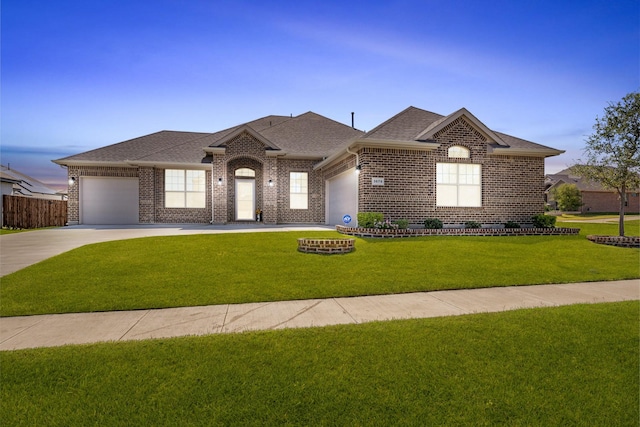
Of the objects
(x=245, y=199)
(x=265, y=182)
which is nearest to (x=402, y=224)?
(x=265, y=182)

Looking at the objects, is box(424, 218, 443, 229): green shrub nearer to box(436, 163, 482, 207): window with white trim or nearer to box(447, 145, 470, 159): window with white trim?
box(436, 163, 482, 207): window with white trim

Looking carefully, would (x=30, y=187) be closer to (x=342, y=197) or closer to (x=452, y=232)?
(x=342, y=197)

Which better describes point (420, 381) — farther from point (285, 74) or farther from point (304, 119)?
point (304, 119)

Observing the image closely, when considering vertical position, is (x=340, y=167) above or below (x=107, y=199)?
above

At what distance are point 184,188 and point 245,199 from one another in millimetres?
3860

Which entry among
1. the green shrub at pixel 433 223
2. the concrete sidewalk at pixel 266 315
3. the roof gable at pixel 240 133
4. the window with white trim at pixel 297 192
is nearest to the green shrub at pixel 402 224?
the green shrub at pixel 433 223

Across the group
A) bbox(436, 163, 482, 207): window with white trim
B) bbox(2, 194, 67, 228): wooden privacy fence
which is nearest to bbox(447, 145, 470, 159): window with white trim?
bbox(436, 163, 482, 207): window with white trim

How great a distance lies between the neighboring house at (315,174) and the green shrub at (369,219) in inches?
33.2

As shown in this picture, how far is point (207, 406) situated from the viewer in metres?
2.50

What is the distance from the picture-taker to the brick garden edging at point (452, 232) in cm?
1197

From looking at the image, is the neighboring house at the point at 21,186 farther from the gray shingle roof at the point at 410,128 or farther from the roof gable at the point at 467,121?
the roof gable at the point at 467,121

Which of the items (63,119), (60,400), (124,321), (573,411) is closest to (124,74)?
(63,119)

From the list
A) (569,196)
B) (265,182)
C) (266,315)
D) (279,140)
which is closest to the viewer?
(266,315)

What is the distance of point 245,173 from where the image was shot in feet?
66.9
